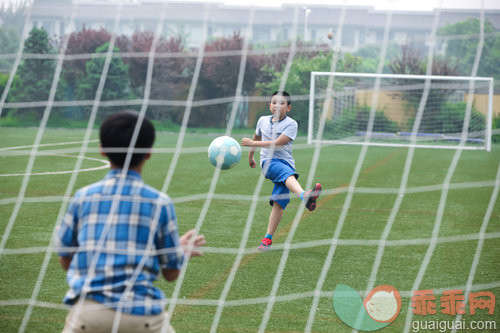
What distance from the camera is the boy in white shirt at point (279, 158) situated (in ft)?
18.9

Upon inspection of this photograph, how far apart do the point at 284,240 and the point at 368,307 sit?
2186mm

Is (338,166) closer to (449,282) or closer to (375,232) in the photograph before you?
(375,232)

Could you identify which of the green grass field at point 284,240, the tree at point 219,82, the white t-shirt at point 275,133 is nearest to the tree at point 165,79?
the tree at point 219,82

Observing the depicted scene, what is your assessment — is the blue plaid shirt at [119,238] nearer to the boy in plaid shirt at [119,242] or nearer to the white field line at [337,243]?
the boy in plaid shirt at [119,242]

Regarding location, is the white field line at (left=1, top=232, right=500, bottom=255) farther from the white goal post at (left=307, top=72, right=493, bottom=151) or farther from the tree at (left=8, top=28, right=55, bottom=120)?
the tree at (left=8, top=28, right=55, bottom=120)

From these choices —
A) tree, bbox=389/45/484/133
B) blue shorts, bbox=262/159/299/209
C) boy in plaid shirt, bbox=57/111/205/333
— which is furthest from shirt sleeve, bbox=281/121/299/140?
tree, bbox=389/45/484/133

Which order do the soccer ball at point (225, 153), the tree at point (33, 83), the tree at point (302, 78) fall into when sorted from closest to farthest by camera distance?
the soccer ball at point (225, 153) < the tree at point (33, 83) < the tree at point (302, 78)

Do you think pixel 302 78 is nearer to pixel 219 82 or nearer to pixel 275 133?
pixel 219 82

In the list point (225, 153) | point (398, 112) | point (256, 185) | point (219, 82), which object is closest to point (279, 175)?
point (225, 153)

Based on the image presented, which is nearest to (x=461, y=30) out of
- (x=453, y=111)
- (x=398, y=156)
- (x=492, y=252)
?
(x=453, y=111)

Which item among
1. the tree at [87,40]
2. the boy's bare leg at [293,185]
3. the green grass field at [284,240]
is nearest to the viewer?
Result: the green grass field at [284,240]

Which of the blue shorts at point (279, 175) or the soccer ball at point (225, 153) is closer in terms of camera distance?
the blue shorts at point (279, 175)

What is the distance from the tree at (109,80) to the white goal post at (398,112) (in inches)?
252

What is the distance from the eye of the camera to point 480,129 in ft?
67.3
